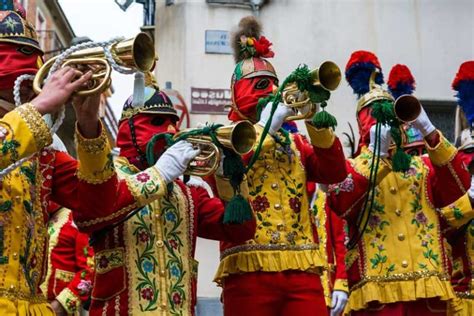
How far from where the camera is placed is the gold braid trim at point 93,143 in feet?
10.2

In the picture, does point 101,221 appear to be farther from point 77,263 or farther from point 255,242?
point 77,263

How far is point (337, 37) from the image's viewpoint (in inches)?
390

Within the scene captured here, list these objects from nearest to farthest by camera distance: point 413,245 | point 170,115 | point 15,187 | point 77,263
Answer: point 15,187 < point 170,115 < point 413,245 < point 77,263

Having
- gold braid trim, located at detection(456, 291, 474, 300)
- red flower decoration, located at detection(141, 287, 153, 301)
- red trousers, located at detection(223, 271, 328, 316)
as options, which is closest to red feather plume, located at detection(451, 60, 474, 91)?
gold braid trim, located at detection(456, 291, 474, 300)

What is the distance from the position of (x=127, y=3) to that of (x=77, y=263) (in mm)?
6800

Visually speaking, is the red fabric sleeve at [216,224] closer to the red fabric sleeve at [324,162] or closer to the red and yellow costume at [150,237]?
the red and yellow costume at [150,237]

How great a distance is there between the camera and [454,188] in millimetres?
4965

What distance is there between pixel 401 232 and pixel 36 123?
2852 millimetres

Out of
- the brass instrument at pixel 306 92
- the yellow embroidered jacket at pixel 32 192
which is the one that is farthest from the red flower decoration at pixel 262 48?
the yellow embroidered jacket at pixel 32 192

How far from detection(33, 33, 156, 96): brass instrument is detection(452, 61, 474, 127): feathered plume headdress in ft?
10.8

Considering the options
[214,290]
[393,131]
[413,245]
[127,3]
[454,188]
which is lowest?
[214,290]

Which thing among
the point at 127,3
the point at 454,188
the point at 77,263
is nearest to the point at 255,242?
the point at 454,188

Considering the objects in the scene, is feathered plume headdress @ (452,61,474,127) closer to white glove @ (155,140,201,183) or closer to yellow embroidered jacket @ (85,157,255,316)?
yellow embroidered jacket @ (85,157,255,316)

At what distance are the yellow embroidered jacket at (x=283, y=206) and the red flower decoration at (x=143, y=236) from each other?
71 centimetres
